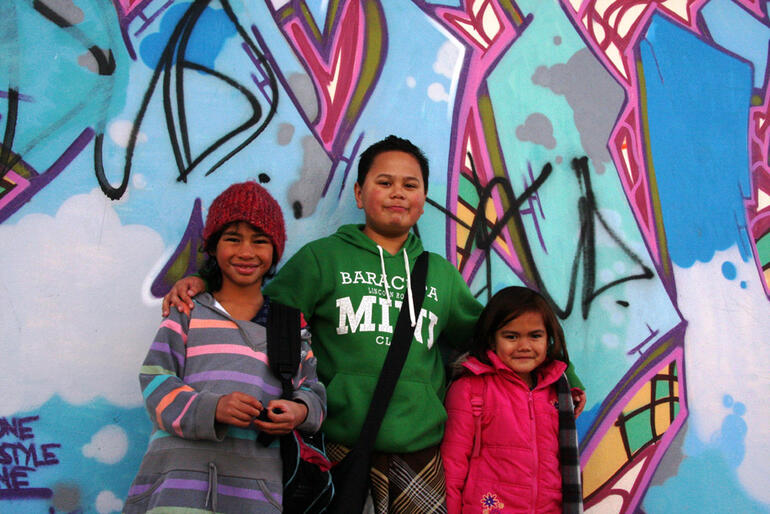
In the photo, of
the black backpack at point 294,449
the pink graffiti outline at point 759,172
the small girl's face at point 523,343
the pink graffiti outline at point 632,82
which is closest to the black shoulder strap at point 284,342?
the black backpack at point 294,449

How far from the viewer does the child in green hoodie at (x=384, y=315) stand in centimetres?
219

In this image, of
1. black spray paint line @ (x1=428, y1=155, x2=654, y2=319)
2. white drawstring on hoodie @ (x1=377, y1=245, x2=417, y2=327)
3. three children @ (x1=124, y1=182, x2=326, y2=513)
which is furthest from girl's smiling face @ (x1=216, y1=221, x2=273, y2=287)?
black spray paint line @ (x1=428, y1=155, x2=654, y2=319)

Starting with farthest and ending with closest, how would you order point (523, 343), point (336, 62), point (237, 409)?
point (336, 62) < point (523, 343) < point (237, 409)

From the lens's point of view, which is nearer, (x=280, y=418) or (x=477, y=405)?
(x=280, y=418)

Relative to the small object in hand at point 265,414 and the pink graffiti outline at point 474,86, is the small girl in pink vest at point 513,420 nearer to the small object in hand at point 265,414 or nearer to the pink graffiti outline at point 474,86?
the pink graffiti outline at point 474,86

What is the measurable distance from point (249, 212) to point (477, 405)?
1125 millimetres

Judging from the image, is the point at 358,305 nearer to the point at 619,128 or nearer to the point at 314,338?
the point at 314,338

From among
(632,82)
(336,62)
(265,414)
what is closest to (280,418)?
(265,414)

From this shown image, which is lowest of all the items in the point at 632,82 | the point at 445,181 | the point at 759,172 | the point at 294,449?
the point at 294,449

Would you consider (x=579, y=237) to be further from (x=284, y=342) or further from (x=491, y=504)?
(x=284, y=342)

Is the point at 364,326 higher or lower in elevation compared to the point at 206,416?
higher

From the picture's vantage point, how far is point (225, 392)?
1915 mm

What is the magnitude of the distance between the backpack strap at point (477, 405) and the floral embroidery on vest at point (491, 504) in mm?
154

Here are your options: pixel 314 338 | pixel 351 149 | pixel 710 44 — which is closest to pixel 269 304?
pixel 314 338
